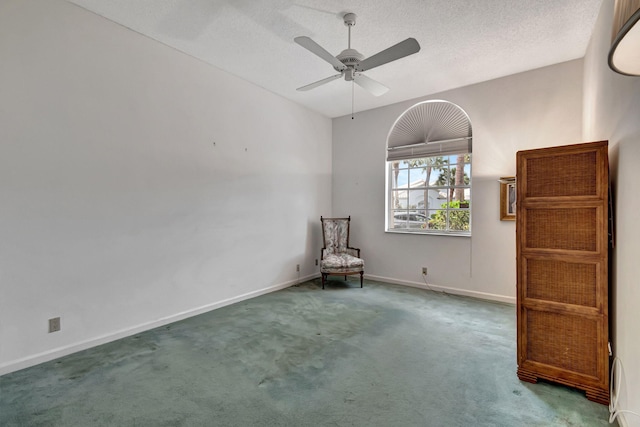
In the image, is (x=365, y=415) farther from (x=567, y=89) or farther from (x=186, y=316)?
(x=567, y=89)

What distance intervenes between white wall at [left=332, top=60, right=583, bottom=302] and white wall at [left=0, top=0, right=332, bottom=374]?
6.21ft

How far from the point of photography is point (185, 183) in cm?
362

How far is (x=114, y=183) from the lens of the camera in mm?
3006

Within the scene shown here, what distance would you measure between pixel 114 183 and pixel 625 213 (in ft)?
13.4

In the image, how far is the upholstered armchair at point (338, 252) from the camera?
16.0 feet

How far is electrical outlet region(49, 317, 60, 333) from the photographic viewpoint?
8.54 ft

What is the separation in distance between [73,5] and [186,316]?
3.29m

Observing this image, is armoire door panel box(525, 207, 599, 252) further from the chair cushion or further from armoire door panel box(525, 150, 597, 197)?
the chair cushion

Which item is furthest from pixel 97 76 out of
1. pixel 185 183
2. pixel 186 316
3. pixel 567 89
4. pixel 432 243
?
pixel 567 89

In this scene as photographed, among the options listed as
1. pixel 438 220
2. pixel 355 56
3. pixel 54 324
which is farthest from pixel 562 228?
pixel 54 324

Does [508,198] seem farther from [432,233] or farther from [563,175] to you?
[563,175]

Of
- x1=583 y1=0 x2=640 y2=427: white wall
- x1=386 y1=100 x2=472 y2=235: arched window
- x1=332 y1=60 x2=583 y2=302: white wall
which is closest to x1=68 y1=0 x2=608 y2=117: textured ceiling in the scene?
x1=332 y1=60 x2=583 y2=302: white wall

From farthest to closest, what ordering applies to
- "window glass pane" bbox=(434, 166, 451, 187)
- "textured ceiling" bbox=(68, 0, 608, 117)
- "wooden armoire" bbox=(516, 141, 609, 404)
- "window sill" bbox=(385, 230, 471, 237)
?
"window glass pane" bbox=(434, 166, 451, 187) < "window sill" bbox=(385, 230, 471, 237) < "textured ceiling" bbox=(68, 0, 608, 117) < "wooden armoire" bbox=(516, 141, 609, 404)

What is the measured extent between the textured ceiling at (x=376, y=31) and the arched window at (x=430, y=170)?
2.61ft
